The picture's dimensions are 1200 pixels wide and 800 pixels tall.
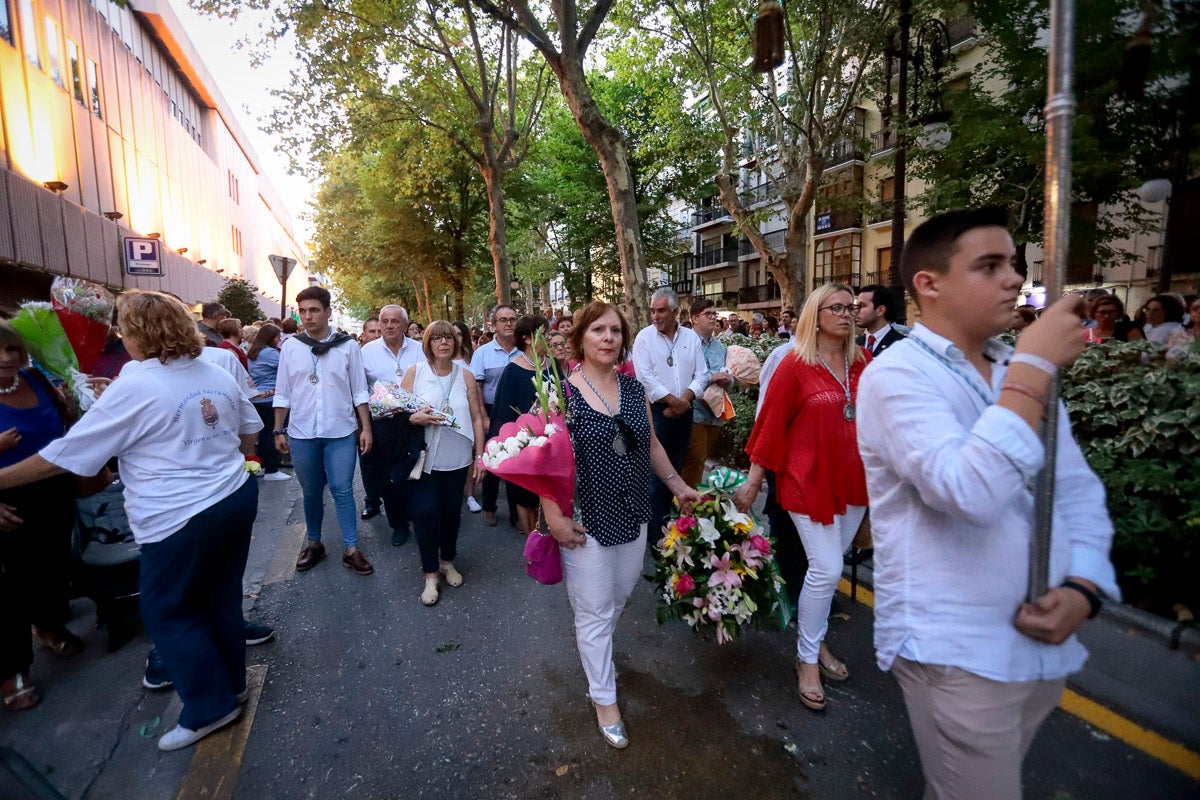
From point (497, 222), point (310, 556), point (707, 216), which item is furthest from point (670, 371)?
point (707, 216)

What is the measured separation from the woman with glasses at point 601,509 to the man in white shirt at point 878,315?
2.62m

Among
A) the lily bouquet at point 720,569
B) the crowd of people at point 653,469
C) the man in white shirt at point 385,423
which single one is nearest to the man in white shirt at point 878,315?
the crowd of people at point 653,469

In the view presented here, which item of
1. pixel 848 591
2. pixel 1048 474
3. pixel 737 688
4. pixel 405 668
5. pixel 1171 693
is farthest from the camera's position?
pixel 848 591

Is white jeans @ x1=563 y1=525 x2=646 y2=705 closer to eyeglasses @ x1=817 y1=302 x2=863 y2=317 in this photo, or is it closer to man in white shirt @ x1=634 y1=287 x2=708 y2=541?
eyeglasses @ x1=817 y1=302 x2=863 y2=317

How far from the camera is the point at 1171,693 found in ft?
9.32

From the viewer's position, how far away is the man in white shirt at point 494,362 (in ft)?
19.9

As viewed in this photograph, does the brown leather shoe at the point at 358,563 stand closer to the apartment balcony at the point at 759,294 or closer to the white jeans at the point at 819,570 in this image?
the white jeans at the point at 819,570

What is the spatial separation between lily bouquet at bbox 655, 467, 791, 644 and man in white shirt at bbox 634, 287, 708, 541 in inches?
82.6

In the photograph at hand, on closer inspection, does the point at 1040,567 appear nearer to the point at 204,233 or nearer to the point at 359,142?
the point at 359,142

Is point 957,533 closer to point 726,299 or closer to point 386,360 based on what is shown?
point 386,360

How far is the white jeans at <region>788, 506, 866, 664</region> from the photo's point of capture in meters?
2.94

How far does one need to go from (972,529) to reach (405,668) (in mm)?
3034

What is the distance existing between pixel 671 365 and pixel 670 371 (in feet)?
0.17

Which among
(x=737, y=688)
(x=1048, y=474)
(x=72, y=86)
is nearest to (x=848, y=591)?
(x=737, y=688)
